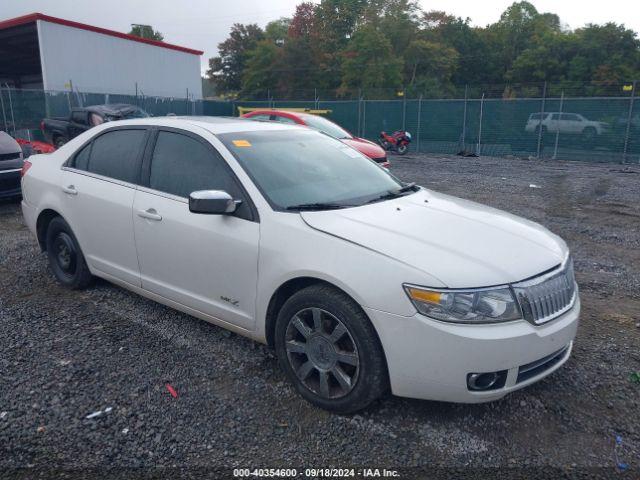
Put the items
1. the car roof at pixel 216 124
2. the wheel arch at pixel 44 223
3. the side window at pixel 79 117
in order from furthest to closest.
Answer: the side window at pixel 79 117, the wheel arch at pixel 44 223, the car roof at pixel 216 124

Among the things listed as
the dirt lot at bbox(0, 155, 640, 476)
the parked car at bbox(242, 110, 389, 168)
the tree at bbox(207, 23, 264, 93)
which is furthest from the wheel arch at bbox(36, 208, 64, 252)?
the tree at bbox(207, 23, 264, 93)

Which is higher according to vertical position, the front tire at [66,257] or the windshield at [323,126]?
the windshield at [323,126]

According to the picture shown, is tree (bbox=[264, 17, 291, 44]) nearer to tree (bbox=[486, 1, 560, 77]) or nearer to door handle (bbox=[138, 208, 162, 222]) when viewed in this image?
tree (bbox=[486, 1, 560, 77])

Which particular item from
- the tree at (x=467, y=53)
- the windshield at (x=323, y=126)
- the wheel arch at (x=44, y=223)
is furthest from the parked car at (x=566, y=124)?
the tree at (x=467, y=53)

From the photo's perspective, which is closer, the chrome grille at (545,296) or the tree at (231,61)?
the chrome grille at (545,296)

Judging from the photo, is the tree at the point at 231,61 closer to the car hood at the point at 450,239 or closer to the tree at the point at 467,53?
the tree at the point at 467,53

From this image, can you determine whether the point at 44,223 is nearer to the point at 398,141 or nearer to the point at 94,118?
the point at 94,118

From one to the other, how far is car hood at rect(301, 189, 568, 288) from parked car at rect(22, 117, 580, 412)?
1 centimetres

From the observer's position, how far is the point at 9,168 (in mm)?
8633

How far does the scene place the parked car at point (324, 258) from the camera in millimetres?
2740

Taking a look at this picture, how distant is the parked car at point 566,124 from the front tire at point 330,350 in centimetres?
1842

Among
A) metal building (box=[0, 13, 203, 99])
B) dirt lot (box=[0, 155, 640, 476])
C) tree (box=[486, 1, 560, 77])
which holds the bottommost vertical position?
dirt lot (box=[0, 155, 640, 476])

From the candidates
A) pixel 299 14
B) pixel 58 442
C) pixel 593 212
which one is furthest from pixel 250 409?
pixel 299 14

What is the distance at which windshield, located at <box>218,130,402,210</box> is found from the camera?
3.53m
